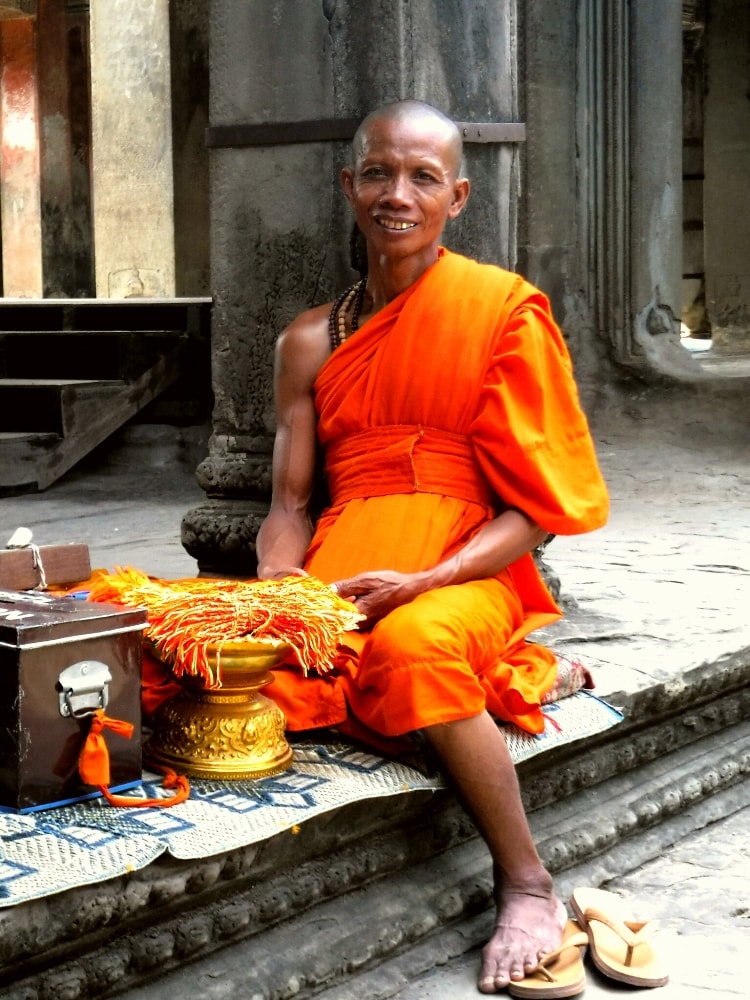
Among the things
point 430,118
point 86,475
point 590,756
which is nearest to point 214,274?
point 430,118

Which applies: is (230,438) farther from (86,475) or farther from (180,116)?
(180,116)

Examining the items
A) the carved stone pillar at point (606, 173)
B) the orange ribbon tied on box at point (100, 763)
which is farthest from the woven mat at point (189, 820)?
the carved stone pillar at point (606, 173)

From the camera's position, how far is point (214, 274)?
359 cm

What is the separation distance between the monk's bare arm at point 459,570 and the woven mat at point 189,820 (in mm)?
286

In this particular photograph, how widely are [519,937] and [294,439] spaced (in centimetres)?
115

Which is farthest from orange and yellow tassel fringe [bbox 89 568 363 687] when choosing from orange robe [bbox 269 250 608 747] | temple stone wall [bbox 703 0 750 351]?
temple stone wall [bbox 703 0 750 351]

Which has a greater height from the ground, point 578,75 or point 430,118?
point 578,75

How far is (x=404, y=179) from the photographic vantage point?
2887 mm

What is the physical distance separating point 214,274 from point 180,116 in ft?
23.7

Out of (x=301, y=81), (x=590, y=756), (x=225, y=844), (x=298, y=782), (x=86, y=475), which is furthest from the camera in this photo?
(x=86, y=475)

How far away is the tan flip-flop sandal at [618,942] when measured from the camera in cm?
248

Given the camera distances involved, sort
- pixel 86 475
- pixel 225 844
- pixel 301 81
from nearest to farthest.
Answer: pixel 225 844
pixel 301 81
pixel 86 475

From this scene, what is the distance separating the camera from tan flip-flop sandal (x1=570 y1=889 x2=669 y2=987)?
2480mm

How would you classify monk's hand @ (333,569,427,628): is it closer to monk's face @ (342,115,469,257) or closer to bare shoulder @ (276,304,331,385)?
bare shoulder @ (276,304,331,385)
